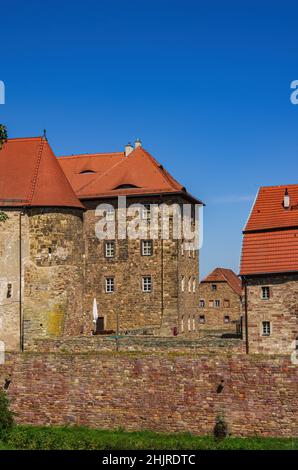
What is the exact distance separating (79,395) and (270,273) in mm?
10162

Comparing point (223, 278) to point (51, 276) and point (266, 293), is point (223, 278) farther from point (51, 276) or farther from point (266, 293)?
point (266, 293)

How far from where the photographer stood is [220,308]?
71.8m

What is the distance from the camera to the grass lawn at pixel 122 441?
26.7m

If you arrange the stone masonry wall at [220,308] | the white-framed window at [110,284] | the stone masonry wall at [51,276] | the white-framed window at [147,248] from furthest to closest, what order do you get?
the stone masonry wall at [220,308], the white-framed window at [110,284], the white-framed window at [147,248], the stone masonry wall at [51,276]

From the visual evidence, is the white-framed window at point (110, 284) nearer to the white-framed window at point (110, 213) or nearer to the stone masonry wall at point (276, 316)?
the white-framed window at point (110, 213)

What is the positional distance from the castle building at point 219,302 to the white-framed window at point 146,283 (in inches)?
1047

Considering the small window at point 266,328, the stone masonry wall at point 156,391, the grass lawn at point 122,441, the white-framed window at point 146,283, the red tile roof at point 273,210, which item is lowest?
the grass lawn at point 122,441

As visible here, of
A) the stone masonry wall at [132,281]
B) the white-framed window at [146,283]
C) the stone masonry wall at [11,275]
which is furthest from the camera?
the white-framed window at [146,283]

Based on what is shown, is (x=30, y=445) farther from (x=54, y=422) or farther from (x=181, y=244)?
(x=181, y=244)

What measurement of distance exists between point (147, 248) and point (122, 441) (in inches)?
720

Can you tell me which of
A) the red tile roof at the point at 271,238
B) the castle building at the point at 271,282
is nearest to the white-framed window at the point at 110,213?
the red tile roof at the point at 271,238

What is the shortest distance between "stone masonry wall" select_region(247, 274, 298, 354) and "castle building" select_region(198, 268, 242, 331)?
114ft

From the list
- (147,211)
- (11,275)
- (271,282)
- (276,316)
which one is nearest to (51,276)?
(11,275)
